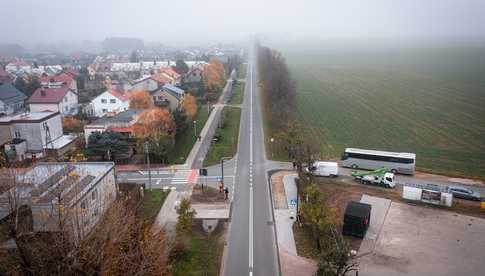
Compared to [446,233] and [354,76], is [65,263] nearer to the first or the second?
[446,233]

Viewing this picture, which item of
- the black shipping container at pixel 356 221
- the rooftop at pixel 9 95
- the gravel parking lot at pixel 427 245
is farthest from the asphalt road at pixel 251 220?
the rooftop at pixel 9 95

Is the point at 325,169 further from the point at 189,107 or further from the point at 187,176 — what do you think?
the point at 189,107

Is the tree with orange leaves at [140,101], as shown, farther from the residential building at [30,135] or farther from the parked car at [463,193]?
the parked car at [463,193]

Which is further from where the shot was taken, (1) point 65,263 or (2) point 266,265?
(2) point 266,265

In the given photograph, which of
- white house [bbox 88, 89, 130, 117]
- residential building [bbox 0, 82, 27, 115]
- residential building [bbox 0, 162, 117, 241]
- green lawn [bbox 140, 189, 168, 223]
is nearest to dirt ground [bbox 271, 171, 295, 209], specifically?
green lawn [bbox 140, 189, 168, 223]

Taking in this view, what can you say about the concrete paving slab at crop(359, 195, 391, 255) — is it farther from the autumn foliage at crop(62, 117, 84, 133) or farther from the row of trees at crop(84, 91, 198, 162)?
the autumn foliage at crop(62, 117, 84, 133)

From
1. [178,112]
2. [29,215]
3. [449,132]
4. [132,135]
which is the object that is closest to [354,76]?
[449,132]

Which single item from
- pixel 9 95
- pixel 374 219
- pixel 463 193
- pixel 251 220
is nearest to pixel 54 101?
pixel 9 95
